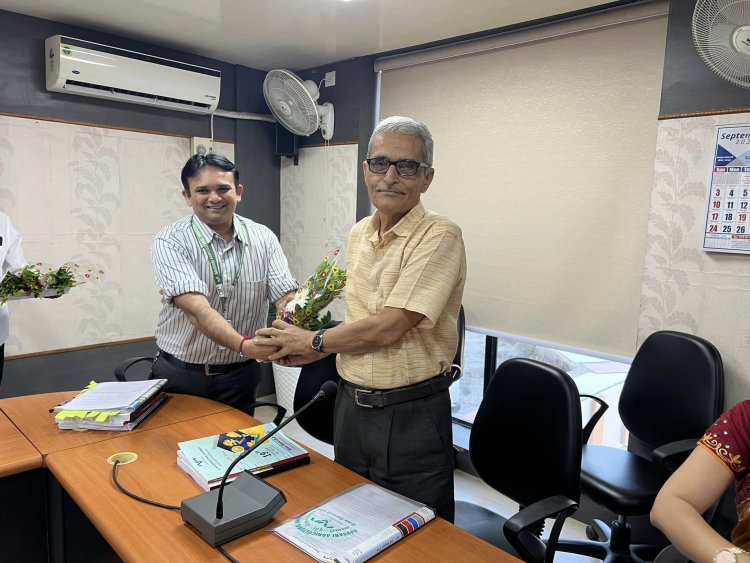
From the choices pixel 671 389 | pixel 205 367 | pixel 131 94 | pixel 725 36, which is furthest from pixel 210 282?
pixel 725 36

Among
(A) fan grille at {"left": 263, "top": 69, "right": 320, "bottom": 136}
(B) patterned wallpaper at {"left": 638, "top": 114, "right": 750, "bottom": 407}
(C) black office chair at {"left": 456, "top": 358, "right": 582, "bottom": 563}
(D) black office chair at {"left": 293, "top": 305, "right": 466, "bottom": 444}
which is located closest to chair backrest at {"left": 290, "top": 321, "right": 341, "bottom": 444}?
(D) black office chair at {"left": 293, "top": 305, "right": 466, "bottom": 444}

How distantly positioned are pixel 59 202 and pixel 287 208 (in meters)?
1.72

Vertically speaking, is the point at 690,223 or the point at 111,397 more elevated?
the point at 690,223

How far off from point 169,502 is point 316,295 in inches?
28.2

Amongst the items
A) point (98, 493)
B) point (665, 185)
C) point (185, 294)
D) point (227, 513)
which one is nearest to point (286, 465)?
point (227, 513)

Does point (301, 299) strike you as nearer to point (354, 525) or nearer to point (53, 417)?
point (354, 525)

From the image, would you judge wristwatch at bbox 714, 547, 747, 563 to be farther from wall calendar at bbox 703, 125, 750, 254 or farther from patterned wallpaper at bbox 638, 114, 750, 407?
wall calendar at bbox 703, 125, 750, 254

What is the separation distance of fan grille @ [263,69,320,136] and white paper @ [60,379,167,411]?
223 cm

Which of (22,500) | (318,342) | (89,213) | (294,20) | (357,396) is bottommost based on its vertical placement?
(22,500)

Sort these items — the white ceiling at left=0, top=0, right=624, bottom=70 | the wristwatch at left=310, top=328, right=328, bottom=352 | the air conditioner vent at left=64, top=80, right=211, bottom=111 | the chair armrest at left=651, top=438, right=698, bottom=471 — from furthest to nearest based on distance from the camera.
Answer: the air conditioner vent at left=64, top=80, right=211, bottom=111 → the white ceiling at left=0, top=0, right=624, bottom=70 → the chair armrest at left=651, top=438, right=698, bottom=471 → the wristwatch at left=310, top=328, right=328, bottom=352

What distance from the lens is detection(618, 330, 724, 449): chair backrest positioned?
2234 mm

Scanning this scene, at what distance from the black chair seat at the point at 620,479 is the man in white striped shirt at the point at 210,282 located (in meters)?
1.50

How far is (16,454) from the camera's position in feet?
5.19

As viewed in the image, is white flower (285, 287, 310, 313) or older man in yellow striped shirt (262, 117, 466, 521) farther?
white flower (285, 287, 310, 313)
